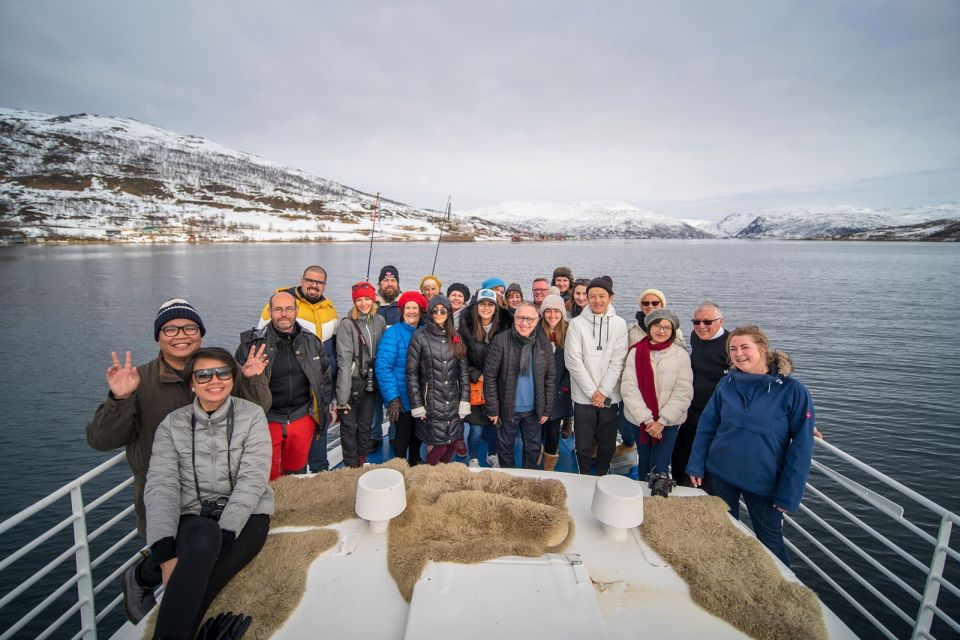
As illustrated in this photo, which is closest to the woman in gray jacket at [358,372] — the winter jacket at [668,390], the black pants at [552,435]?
the black pants at [552,435]

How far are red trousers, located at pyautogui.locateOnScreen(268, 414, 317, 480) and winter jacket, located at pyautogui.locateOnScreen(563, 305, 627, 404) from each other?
2.53m

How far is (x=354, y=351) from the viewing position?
4.52m

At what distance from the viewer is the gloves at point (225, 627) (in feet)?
6.13

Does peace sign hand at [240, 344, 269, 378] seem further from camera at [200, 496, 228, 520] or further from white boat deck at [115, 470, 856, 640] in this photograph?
white boat deck at [115, 470, 856, 640]

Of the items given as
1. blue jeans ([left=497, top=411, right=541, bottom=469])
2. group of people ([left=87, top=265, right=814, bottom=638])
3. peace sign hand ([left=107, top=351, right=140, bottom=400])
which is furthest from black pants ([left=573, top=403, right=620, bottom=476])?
peace sign hand ([left=107, top=351, right=140, bottom=400])

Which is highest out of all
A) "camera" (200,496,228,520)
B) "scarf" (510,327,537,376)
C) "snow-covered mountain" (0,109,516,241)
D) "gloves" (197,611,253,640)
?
"snow-covered mountain" (0,109,516,241)

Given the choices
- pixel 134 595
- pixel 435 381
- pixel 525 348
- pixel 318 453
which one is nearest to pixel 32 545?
pixel 134 595

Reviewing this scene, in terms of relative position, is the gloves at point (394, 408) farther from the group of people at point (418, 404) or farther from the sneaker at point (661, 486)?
the sneaker at point (661, 486)

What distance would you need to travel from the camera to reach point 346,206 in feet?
464

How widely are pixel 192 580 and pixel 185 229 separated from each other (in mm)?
110502

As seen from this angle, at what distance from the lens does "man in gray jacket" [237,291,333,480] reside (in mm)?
3666

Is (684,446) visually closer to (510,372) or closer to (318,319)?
(510,372)

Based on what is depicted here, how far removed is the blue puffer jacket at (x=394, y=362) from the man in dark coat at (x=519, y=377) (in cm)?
85

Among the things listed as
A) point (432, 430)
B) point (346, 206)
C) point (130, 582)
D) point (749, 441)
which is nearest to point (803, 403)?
point (749, 441)
